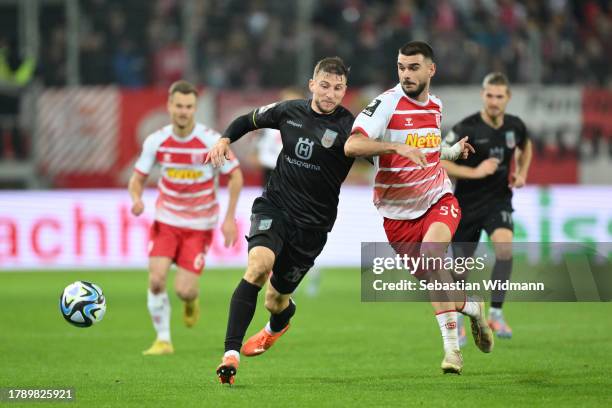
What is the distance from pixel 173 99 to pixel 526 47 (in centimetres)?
1185

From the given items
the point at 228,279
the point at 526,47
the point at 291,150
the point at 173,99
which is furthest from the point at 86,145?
the point at 291,150

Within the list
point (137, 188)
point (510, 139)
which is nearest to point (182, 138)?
point (137, 188)

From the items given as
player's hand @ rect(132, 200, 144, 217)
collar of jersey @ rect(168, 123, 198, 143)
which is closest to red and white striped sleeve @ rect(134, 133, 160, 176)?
collar of jersey @ rect(168, 123, 198, 143)

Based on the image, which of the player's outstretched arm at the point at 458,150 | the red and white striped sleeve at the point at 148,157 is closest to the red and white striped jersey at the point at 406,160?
the player's outstretched arm at the point at 458,150

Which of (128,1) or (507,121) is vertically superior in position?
(128,1)

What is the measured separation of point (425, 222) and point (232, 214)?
243 cm

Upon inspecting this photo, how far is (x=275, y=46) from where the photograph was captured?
2123 centimetres

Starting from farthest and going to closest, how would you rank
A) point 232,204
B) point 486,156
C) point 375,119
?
point 486,156
point 232,204
point 375,119

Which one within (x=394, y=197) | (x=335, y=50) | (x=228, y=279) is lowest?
(x=228, y=279)

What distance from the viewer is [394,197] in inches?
342

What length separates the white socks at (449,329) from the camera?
835 cm

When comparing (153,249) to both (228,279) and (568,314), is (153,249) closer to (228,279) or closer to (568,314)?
(568,314)

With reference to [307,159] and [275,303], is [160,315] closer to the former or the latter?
[275,303]

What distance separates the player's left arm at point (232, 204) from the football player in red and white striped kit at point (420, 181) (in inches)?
73.5
